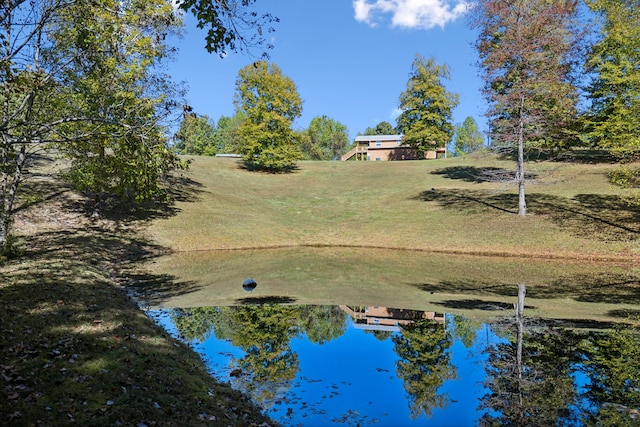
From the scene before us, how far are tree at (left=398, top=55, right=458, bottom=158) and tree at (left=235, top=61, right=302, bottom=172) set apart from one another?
86.6 feet

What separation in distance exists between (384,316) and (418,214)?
81.8 ft

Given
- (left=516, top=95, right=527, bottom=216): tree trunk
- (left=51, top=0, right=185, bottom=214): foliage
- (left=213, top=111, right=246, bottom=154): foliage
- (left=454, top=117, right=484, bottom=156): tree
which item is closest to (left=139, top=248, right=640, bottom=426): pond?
(left=51, top=0, right=185, bottom=214): foliage

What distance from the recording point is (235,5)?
26.4 feet

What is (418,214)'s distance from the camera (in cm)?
3719

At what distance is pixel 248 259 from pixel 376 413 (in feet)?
64.8

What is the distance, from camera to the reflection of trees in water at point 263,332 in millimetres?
8453

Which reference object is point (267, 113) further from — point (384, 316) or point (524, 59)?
point (384, 316)

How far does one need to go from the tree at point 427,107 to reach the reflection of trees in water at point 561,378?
64.5m

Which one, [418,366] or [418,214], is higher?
[418,214]

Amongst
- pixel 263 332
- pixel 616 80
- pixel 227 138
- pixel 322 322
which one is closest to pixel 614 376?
pixel 322 322

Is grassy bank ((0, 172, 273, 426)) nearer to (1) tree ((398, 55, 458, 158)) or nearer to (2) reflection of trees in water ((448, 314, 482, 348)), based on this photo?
(2) reflection of trees in water ((448, 314, 482, 348))

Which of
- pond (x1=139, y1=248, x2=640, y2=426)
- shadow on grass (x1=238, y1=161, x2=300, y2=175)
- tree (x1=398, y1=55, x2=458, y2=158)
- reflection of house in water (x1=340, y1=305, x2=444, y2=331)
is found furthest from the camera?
tree (x1=398, y1=55, x2=458, y2=158)

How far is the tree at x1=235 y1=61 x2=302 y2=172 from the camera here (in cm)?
5509

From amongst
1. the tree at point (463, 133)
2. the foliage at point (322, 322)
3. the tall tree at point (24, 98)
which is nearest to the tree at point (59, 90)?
the tall tree at point (24, 98)
